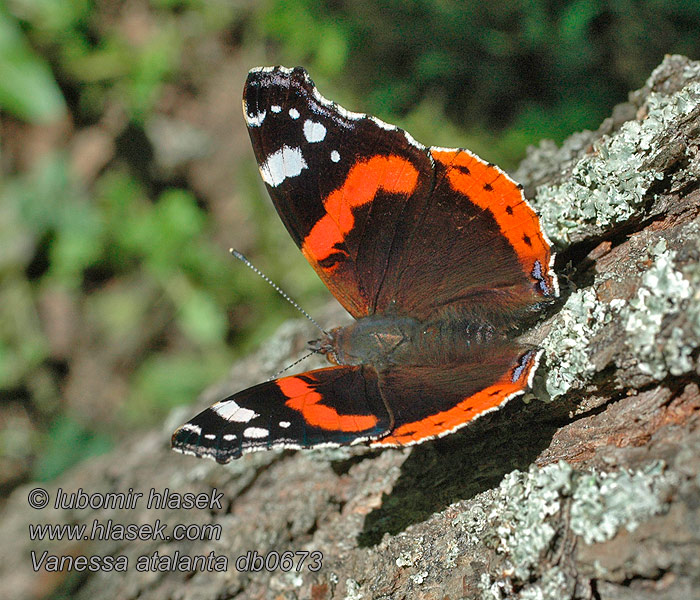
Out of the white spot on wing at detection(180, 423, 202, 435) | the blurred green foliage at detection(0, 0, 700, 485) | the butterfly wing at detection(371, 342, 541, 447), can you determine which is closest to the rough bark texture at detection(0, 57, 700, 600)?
the butterfly wing at detection(371, 342, 541, 447)

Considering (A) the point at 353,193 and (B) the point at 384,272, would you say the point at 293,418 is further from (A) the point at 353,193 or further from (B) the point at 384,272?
(A) the point at 353,193

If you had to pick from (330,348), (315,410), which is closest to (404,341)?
(330,348)

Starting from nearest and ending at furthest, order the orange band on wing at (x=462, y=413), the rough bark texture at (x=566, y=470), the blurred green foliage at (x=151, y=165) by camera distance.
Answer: the rough bark texture at (x=566, y=470)
the orange band on wing at (x=462, y=413)
the blurred green foliage at (x=151, y=165)

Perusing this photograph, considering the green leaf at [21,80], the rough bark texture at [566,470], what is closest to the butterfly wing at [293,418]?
the rough bark texture at [566,470]

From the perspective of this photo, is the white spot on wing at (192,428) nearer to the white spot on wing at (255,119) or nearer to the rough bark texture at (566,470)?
the rough bark texture at (566,470)

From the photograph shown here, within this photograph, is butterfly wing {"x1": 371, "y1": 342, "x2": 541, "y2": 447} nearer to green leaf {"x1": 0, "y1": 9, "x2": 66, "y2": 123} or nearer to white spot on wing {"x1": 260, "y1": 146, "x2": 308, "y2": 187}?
white spot on wing {"x1": 260, "y1": 146, "x2": 308, "y2": 187}

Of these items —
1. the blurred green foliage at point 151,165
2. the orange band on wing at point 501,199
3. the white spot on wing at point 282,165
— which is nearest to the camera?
the orange band on wing at point 501,199

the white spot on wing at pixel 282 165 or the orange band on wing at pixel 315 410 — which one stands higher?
the white spot on wing at pixel 282 165

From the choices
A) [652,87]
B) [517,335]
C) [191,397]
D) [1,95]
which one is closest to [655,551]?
[517,335]

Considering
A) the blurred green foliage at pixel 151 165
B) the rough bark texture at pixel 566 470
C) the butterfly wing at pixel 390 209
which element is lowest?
the rough bark texture at pixel 566 470
